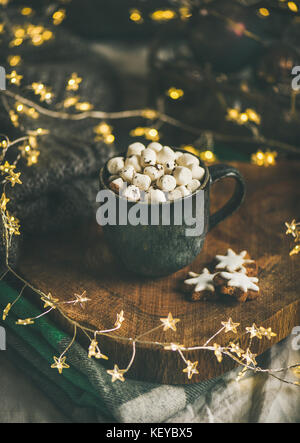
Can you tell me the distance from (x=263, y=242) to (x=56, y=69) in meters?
0.63

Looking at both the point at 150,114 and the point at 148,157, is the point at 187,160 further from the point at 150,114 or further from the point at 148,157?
the point at 150,114

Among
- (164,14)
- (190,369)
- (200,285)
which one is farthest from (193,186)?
(164,14)

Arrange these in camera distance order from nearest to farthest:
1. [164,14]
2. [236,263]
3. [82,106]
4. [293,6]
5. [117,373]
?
[117,373], [236,263], [293,6], [82,106], [164,14]

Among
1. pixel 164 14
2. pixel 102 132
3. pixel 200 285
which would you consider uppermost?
pixel 164 14

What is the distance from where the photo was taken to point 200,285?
28.4 inches

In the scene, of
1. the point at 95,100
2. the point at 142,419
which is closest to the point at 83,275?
the point at 142,419

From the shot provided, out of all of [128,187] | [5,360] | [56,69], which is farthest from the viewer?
[56,69]

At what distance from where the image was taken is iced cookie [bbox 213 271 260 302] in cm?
71

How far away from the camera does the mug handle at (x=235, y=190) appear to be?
73 centimetres

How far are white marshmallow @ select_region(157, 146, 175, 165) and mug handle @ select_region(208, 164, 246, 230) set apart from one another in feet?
0.20

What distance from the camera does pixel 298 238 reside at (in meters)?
0.79

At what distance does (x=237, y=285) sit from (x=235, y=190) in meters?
0.16

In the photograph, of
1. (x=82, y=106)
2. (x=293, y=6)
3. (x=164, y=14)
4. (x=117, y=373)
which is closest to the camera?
(x=117, y=373)
